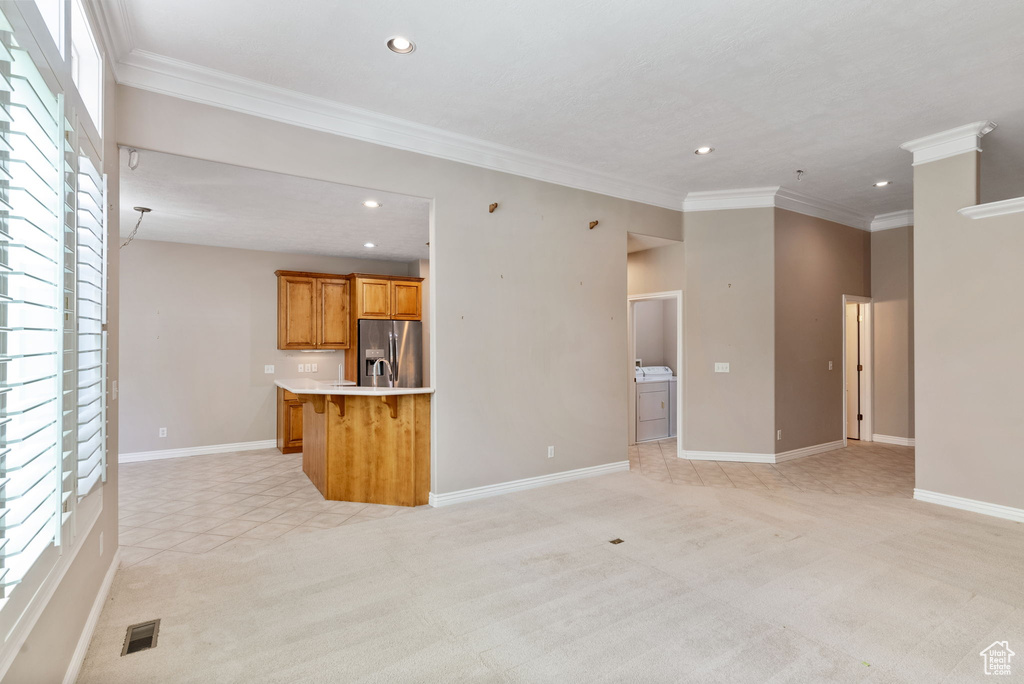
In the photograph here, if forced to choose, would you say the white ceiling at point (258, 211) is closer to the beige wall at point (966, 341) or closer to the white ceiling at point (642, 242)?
the white ceiling at point (642, 242)

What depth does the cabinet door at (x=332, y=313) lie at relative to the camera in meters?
6.77

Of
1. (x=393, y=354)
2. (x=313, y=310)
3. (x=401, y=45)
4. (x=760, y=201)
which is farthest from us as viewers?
(x=393, y=354)

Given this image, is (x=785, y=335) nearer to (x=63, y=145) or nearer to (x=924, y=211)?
(x=924, y=211)

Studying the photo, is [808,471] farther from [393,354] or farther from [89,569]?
[89,569]

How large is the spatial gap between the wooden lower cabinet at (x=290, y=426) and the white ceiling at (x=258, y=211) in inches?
74.6

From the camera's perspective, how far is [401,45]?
2.76 metres

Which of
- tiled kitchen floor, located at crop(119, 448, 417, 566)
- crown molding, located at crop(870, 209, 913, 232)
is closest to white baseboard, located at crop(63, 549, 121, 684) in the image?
tiled kitchen floor, located at crop(119, 448, 417, 566)

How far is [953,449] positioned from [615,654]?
3.47m

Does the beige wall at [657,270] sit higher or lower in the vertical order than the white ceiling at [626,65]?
lower

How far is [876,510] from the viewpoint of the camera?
3828 millimetres

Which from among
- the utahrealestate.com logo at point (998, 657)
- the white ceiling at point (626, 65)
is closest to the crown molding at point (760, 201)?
the white ceiling at point (626, 65)

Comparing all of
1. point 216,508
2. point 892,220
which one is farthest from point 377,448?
point 892,220

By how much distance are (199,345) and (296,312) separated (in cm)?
114

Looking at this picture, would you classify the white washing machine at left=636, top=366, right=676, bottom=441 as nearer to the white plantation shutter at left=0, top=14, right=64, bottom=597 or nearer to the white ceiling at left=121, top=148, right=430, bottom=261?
the white ceiling at left=121, top=148, right=430, bottom=261
